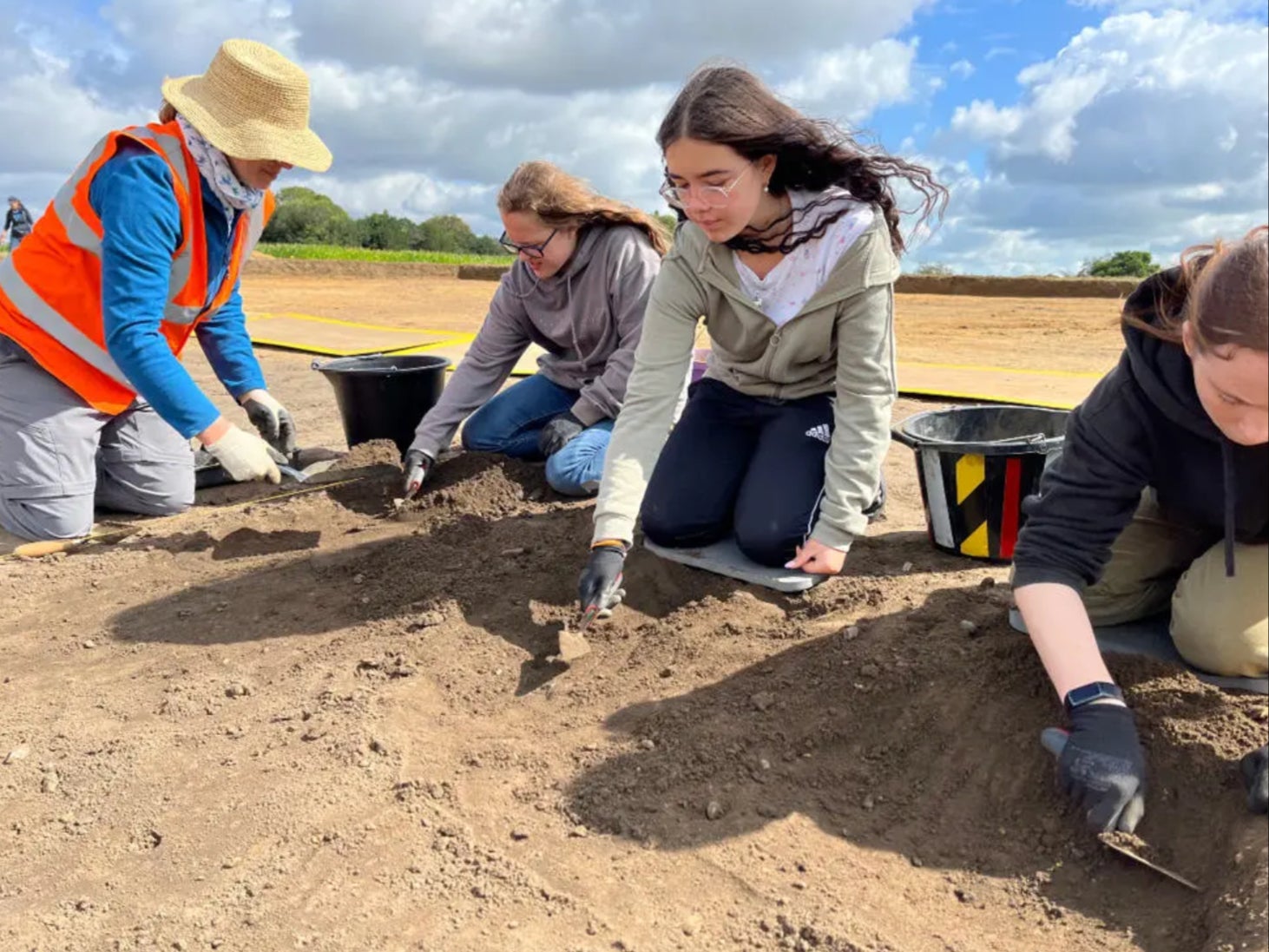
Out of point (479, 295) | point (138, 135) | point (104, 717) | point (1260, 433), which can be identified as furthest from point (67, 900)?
point (479, 295)

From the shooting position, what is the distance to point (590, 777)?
205 cm

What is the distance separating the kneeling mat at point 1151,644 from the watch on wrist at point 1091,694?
357 mm

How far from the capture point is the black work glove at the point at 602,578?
2.46 m

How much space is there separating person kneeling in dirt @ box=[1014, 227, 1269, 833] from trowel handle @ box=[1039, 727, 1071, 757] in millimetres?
72

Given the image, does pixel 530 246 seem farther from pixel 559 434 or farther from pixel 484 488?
pixel 484 488

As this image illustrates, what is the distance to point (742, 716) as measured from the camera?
219cm

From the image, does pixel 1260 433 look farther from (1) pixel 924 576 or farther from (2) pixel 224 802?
(2) pixel 224 802

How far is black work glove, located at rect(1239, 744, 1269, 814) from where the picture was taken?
172cm

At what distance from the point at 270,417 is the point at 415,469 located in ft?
2.53

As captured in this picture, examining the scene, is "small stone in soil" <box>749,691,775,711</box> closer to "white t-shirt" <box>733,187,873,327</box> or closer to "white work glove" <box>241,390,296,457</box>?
"white t-shirt" <box>733,187,873,327</box>

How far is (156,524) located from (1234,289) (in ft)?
10.9

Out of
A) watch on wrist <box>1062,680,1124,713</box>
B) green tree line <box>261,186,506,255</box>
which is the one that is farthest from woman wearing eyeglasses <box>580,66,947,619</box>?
green tree line <box>261,186,506,255</box>

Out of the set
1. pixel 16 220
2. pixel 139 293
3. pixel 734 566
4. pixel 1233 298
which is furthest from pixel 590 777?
pixel 16 220

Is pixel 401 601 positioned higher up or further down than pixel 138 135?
further down
